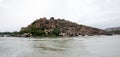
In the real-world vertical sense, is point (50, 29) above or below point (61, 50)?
above

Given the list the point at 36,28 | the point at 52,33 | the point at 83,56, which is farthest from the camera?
the point at 36,28

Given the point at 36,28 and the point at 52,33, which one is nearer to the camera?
the point at 52,33

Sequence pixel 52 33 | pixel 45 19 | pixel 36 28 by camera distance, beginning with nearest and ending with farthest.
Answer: pixel 52 33, pixel 36 28, pixel 45 19

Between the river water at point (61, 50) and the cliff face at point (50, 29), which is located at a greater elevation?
the cliff face at point (50, 29)

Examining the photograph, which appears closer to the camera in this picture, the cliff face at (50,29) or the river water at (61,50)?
the river water at (61,50)

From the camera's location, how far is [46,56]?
26750 mm

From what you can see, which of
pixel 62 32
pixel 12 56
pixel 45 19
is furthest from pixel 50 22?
pixel 12 56

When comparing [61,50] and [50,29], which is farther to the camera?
[50,29]

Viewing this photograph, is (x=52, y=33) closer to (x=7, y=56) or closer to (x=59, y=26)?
(x=59, y=26)

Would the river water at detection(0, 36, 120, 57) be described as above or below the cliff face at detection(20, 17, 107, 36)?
below

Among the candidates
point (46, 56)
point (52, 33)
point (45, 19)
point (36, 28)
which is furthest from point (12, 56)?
point (45, 19)

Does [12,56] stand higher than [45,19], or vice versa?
[45,19]

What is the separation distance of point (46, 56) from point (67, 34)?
14274 centimetres

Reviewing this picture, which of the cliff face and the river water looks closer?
the river water
